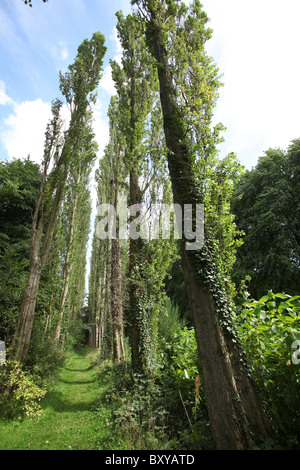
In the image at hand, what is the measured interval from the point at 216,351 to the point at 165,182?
17.6ft

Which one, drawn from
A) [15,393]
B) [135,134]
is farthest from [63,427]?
[135,134]

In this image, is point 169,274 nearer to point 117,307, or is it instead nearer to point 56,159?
point 117,307

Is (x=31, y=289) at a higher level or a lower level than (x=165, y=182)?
lower

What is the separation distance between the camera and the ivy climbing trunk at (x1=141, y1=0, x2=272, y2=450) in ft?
7.83

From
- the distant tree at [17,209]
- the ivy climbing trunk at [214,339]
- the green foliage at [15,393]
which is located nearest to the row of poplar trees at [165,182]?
the ivy climbing trunk at [214,339]

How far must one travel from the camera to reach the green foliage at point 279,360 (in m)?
2.26

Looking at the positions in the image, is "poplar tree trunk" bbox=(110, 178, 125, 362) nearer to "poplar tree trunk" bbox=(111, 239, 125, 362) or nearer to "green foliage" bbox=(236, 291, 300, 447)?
"poplar tree trunk" bbox=(111, 239, 125, 362)

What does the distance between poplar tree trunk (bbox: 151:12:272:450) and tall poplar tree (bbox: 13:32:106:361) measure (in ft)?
16.1

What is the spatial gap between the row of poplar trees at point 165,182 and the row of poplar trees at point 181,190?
14 millimetres

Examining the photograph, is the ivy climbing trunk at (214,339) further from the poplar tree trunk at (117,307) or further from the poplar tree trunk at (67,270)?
the poplar tree trunk at (67,270)

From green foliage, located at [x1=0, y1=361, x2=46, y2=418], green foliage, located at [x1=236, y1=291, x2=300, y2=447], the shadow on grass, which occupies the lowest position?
the shadow on grass

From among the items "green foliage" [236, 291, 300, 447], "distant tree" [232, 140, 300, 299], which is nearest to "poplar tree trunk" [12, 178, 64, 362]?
"green foliage" [236, 291, 300, 447]

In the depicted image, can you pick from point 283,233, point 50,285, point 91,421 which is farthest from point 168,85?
point 283,233

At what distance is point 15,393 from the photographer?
469 centimetres
